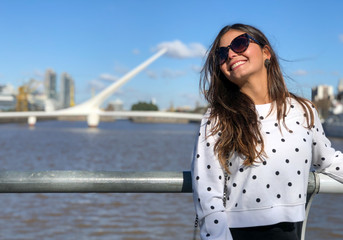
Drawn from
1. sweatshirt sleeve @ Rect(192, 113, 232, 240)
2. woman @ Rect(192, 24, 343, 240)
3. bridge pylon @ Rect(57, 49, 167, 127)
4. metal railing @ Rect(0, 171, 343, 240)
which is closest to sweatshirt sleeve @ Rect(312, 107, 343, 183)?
woman @ Rect(192, 24, 343, 240)

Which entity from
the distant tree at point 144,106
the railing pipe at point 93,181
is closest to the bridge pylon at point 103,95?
the distant tree at point 144,106

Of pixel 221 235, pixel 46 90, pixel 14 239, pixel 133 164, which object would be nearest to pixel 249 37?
pixel 221 235

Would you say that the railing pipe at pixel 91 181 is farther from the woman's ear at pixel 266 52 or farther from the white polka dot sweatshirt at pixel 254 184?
the woman's ear at pixel 266 52

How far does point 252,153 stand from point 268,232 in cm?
19

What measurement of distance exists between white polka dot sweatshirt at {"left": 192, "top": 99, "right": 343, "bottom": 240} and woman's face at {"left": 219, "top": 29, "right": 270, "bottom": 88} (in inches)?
6.0

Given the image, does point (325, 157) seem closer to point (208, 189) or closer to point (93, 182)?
point (208, 189)

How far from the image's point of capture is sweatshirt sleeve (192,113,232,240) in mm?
1080

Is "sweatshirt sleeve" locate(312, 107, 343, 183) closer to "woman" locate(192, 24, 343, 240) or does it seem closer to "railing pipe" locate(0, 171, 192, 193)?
"woman" locate(192, 24, 343, 240)

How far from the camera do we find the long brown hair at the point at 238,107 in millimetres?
1133

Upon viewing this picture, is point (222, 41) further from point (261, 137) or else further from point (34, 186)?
point (34, 186)

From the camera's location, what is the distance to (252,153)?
111 centimetres

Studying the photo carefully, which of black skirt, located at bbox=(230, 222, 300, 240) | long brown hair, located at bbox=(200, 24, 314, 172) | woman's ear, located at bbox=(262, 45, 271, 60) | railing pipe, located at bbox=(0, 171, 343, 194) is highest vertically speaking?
woman's ear, located at bbox=(262, 45, 271, 60)

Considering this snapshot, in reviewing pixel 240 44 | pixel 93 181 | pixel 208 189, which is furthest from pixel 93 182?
pixel 240 44

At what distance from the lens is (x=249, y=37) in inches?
48.9
